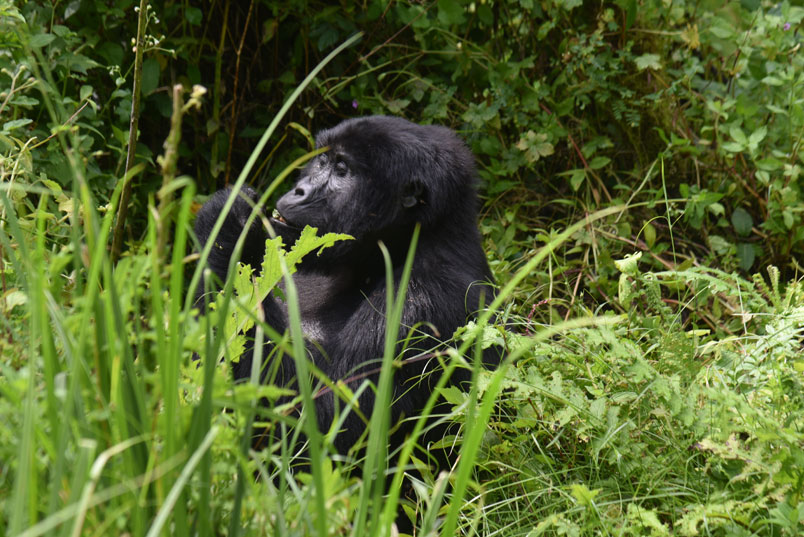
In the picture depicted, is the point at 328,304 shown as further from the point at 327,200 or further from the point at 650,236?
the point at 650,236

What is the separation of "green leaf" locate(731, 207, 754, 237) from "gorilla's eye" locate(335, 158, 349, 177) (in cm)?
207

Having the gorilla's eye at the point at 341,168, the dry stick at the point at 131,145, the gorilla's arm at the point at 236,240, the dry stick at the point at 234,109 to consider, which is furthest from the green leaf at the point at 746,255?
the dry stick at the point at 131,145

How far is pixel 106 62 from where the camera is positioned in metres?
4.16

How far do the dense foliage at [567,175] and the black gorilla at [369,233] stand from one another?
0.86 ft

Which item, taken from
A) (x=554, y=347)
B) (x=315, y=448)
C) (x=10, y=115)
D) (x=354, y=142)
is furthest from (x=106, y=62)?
(x=315, y=448)

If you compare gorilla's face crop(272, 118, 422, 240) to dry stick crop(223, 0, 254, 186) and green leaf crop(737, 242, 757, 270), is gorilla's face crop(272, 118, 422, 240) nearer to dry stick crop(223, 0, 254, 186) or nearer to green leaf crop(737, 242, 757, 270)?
dry stick crop(223, 0, 254, 186)

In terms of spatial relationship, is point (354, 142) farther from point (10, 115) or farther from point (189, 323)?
point (189, 323)

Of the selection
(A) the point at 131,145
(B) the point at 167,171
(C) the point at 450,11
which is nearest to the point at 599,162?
(C) the point at 450,11

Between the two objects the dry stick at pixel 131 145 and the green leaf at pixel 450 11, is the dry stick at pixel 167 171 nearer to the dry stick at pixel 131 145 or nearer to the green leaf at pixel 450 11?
the dry stick at pixel 131 145

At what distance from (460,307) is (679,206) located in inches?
80.0

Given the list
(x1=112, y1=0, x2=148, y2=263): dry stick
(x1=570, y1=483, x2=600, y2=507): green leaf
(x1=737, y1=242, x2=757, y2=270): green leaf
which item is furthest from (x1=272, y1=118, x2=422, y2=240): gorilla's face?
(x1=737, y1=242, x2=757, y2=270): green leaf

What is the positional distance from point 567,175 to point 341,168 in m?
1.70

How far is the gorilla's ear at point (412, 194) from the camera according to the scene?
292 centimetres

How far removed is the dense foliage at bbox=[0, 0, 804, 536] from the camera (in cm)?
215
